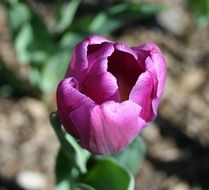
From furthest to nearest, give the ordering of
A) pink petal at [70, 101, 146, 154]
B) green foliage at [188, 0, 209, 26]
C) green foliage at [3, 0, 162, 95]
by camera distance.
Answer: green foliage at [188, 0, 209, 26] < green foliage at [3, 0, 162, 95] < pink petal at [70, 101, 146, 154]

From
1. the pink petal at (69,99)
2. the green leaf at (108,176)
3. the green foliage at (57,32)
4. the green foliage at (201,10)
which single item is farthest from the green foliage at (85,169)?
the green foliage at (201,10)

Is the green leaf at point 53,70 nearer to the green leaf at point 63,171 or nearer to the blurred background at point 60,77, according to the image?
the blurred background at point 60,77

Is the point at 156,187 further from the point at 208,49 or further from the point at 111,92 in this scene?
the point at 111,92

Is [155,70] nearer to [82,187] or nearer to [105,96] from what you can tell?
[105,96]

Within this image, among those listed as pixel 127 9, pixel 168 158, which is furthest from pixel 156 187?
pixel 127 9

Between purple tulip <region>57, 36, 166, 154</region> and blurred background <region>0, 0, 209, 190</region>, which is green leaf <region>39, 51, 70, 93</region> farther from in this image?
purple tulip <region>57, 36, 166, 154</region>

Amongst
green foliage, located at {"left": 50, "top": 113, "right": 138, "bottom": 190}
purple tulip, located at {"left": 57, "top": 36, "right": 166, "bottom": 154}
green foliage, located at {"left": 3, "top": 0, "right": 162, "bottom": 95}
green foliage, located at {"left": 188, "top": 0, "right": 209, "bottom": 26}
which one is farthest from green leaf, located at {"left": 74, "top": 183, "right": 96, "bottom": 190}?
green foliage, located at {"left": 188, "top": 0, "right": 209, "bottom": 26}

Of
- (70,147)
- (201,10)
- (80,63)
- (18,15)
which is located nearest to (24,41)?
(18,15)
